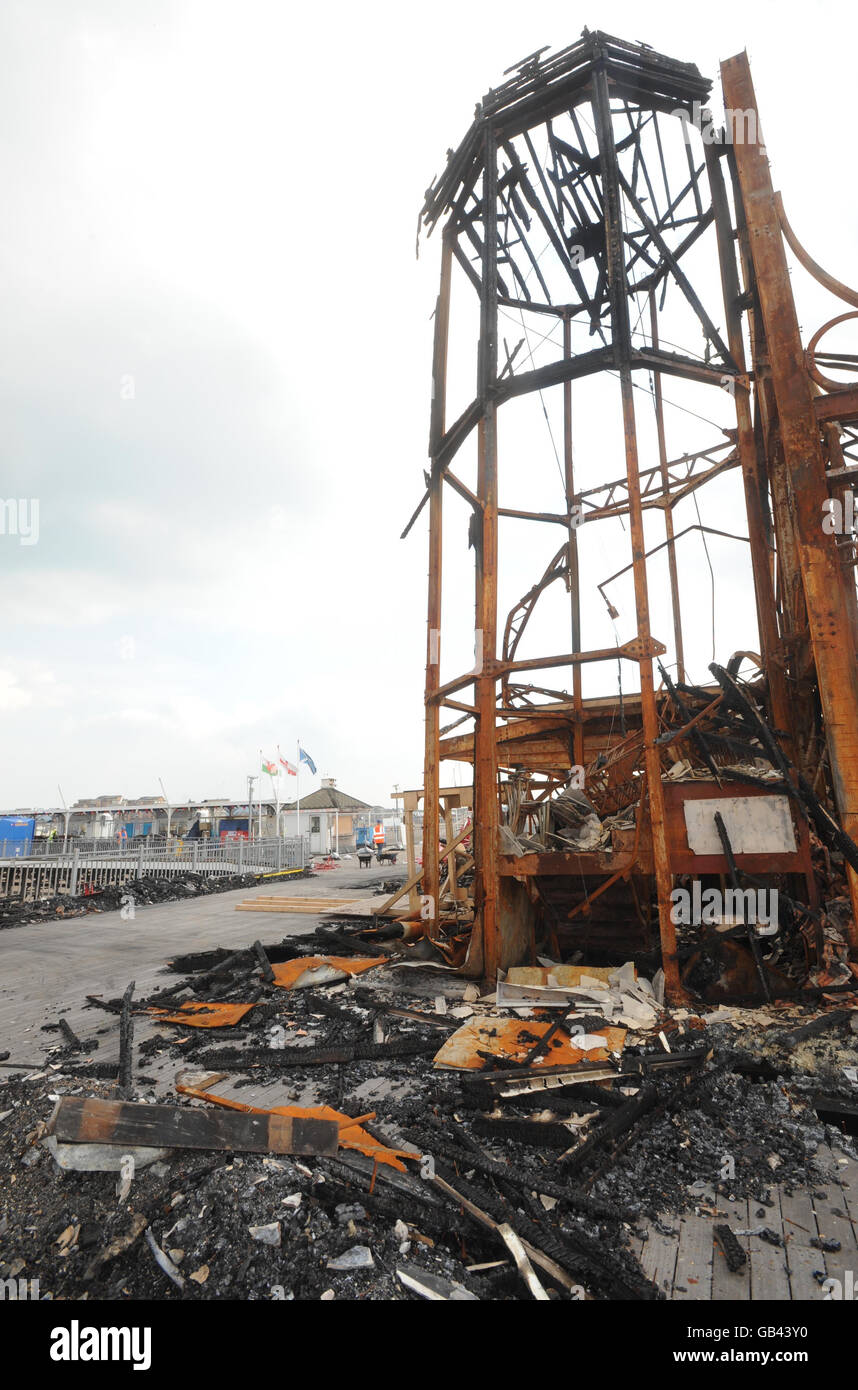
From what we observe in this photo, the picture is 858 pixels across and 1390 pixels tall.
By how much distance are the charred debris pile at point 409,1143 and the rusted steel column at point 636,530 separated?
968 mm

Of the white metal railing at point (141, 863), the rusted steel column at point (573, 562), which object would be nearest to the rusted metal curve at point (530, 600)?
the rusted steel column at point (573, 562)

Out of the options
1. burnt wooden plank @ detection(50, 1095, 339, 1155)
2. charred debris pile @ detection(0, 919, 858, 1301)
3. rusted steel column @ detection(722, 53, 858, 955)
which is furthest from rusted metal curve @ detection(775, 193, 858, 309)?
burnt wooden plank @ detection(50, 1095, 339, 1155)

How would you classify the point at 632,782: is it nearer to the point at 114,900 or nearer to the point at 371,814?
the point at 114,900

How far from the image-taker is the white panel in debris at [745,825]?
6.45 metres

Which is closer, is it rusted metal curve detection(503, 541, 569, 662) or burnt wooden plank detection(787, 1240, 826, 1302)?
burnt wooden plank detection(787, 1240, 826, 1302)

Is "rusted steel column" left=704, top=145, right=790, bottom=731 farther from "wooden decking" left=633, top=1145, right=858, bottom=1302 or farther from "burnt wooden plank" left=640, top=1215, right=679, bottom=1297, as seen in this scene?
"burnt wooden plank" left=640, top=1215, right=679, bottom=1297

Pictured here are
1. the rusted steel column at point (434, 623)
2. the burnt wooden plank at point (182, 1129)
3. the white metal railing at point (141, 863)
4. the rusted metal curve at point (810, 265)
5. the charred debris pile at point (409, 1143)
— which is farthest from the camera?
the white metal railing at point (141, 863)

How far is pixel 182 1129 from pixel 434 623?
7.25 meters

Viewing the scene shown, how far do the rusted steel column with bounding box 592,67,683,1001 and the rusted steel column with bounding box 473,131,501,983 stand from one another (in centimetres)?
162

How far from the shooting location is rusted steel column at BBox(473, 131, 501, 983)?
7.62 meters

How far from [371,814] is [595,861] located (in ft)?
182

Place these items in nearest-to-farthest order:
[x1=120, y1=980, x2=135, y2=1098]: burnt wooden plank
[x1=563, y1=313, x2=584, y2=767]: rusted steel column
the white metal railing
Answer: [x1=120, y1=980, x2=135, y2=1098]: burnt wooden plank, [x1=563, y1=313, x2=584, y2=767]: rusted steel column, the white metal railing

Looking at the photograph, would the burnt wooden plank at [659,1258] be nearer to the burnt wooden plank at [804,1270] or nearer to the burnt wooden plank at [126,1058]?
the burnt wooden plank at [804,1270]
